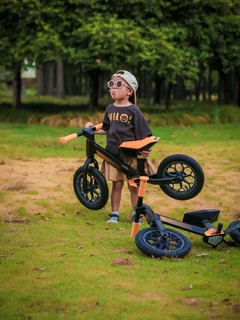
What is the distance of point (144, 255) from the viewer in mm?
6172

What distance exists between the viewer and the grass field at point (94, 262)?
471 centimetres

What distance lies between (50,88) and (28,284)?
35.8 m

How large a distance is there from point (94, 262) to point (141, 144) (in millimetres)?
1660

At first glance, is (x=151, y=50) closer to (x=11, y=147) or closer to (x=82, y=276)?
(x=11, y=147)

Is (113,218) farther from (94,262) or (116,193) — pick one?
(94,262)

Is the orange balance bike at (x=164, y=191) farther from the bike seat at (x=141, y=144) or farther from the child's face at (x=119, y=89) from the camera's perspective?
the child's face at (x=119, y=89)

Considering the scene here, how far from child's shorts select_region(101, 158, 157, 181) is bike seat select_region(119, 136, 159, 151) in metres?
0.43

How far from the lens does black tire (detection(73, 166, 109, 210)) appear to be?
7215mm

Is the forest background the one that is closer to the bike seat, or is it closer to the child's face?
the child's face

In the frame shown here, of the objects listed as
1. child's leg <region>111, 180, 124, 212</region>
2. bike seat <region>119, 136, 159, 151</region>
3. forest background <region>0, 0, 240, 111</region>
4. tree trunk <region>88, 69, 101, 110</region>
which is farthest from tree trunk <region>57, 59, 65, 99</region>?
bike seat <region>119, 136, 159, 151</region>

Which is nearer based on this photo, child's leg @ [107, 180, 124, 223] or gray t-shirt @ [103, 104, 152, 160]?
gray t-shirt @ [103, 104, 152, 160]

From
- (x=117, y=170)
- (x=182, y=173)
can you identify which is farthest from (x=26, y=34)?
(x=182, y=173)

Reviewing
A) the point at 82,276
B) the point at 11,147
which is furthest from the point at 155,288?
the point at 11,147

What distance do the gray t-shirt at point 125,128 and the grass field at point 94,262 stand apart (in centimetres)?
89
